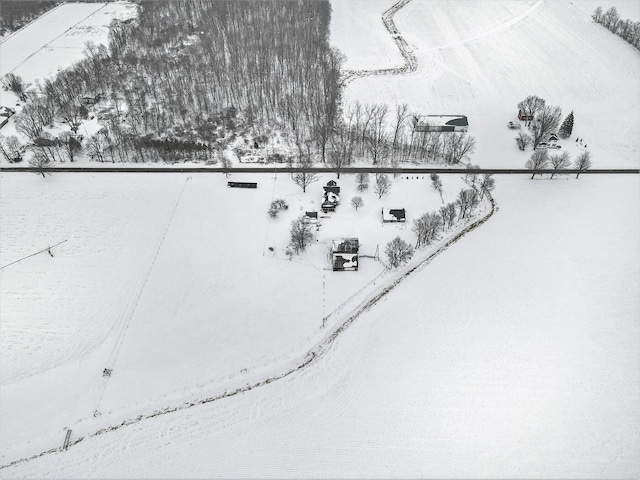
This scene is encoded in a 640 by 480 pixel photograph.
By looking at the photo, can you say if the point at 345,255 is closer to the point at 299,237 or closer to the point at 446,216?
the point at 299,237

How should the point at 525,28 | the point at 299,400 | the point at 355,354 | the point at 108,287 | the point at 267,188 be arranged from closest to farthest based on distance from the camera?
the point at 299,400
the point at 355,354
the point at 108,287
the point at 267,188
the point at 525,28

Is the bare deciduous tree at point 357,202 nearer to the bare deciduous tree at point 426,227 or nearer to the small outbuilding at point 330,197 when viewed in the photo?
the small outbuilding at point 330,197

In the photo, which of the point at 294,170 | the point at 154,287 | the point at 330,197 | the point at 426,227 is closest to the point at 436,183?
the point at 426,227

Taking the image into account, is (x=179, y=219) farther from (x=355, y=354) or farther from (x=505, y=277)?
(x=505, y=277)

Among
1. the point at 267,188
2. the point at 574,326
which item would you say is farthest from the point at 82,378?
the point at 574,326

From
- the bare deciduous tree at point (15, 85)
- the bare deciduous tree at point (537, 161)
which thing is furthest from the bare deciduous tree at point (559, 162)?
the bare deciduous tree at point (15, 85)

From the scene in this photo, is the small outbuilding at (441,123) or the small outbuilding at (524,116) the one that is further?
the small outbuilding at (524,116)
